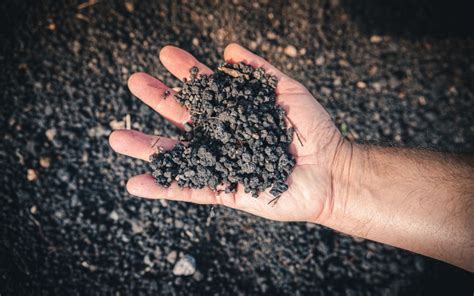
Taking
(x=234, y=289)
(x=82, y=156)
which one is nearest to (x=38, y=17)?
(x=82, y=156)

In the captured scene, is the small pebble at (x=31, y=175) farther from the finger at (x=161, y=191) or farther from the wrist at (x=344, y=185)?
the wrist at (x=344, y=185)

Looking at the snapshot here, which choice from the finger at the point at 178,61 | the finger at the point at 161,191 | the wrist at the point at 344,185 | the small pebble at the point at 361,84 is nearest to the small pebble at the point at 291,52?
the small pebble at the point at 361,84

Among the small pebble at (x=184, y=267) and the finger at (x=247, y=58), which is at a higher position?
the finger at (x=247, y=58)

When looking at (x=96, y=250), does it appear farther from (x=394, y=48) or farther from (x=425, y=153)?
(x=394, y=48)

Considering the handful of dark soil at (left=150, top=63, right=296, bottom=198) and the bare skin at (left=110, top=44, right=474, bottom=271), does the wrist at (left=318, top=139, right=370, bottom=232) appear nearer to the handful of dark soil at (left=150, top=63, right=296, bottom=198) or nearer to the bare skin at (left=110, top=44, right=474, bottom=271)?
the bare skin at (left=110, top=44, right=474, bottom=271)

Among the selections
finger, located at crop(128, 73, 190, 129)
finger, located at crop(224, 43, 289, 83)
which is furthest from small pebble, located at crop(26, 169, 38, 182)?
finger, located at crop(224, 43, 289, 83)

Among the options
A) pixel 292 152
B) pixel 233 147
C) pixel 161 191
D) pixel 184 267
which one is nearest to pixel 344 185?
pixel 292 152
